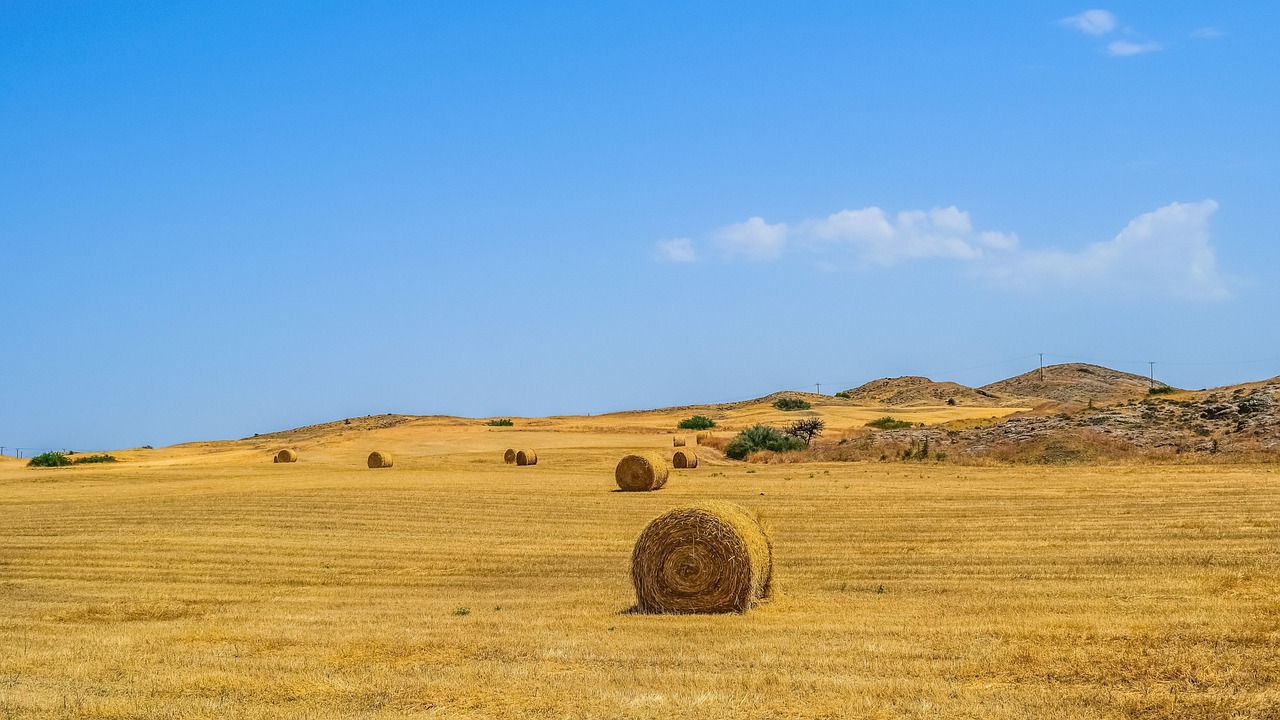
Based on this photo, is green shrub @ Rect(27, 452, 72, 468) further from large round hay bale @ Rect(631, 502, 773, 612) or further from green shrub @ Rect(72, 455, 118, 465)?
large round hay bale @ Rect(631, 502, 773, 612)

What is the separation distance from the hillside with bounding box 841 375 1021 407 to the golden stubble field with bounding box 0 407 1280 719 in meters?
66.2

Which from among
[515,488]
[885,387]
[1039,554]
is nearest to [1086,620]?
[1039,554]

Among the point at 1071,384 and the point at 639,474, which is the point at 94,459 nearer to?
the point at 639,474

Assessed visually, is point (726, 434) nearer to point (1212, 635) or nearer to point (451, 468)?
point (451, 468)

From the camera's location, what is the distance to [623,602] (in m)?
18.1

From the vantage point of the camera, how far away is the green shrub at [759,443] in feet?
179

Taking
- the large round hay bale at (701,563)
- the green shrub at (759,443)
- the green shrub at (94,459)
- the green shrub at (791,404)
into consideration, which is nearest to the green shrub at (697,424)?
the green shrub at (791,404)

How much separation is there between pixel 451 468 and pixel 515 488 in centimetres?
1445

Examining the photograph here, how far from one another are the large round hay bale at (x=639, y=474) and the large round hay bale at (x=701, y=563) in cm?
1894

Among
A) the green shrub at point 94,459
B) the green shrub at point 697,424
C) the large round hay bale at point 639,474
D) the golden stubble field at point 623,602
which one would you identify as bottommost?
the golden stubble field at point 623,602

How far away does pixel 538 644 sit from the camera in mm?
13125

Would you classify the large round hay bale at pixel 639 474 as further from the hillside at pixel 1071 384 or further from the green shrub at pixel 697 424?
the hillside at pixel 1071 384

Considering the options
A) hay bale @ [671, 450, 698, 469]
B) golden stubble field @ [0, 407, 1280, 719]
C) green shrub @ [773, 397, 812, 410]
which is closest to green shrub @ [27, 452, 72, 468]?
golden stubble field @ [0, 407, 1280, 719]

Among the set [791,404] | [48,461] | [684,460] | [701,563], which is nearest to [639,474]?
[684,460]
